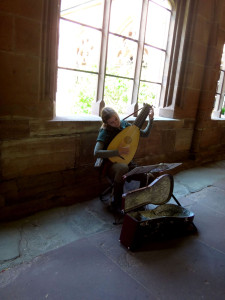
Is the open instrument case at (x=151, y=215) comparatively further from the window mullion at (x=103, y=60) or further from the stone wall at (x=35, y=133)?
the window mullion at (x=103, y=60)

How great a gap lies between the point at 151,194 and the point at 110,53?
5.97 feet

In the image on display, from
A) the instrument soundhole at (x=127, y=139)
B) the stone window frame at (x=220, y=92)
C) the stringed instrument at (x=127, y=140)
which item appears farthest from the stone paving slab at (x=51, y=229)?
the stone window frame at (x=220, y=92)

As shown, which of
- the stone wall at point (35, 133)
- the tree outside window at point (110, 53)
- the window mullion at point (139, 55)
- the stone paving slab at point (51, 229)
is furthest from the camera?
the window mullion at point (139, 55)

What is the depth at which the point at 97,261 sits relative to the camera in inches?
74.2

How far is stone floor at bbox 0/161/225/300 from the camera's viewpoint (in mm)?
1624

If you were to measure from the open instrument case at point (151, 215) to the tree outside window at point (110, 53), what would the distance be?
136 cm

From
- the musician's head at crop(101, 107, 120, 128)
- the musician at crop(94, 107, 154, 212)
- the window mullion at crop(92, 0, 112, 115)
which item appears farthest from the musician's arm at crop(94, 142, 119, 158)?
the window mullion at crop(92, 0, 112, 115)

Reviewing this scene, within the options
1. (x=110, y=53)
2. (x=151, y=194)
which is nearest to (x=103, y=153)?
(x=151, y=194)

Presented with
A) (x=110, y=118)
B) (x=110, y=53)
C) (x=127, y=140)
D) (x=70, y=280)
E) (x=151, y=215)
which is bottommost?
(x=70, y=280)

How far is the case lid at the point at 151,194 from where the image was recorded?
6.97ft

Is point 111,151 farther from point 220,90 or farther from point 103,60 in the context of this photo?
point 220,90

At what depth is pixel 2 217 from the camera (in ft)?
7.57

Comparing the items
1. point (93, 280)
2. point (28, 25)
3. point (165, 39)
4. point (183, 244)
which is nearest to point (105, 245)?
point (93, 280)

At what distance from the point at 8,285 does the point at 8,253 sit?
327 millimetres
